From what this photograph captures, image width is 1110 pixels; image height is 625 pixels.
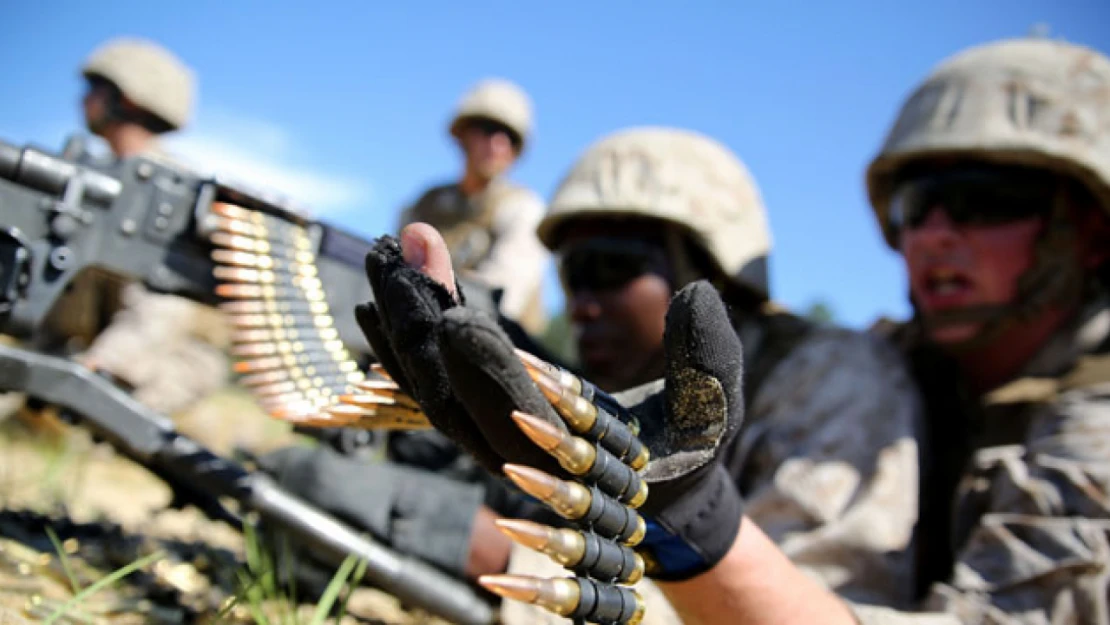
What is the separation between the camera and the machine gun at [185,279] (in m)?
2.76

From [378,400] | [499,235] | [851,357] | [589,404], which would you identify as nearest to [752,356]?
[851,357]

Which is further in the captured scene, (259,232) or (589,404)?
(259,232)

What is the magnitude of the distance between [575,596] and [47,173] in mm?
2320

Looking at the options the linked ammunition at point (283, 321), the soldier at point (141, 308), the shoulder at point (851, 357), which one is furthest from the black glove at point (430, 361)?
the soldier at point (141, 308)

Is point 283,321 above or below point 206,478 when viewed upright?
above

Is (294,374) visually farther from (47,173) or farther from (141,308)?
(141,308)

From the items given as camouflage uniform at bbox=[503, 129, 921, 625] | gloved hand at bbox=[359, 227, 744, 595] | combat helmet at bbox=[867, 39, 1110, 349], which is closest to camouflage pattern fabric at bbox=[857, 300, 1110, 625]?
camouflage uniform at bbox=[503, 129, 921, 625]

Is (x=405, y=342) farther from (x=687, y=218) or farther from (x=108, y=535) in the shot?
(x=687, y=218)

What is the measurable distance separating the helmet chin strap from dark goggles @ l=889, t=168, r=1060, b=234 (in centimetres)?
12

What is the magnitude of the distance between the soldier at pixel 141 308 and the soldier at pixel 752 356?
201 cm

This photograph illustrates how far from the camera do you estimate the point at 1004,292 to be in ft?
10.4

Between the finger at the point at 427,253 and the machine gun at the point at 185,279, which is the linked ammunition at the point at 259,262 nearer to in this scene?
the machine gun at the point at 185,279

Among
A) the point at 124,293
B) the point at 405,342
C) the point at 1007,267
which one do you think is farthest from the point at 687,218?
the point at 124,293

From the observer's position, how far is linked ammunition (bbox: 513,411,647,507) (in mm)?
1311
